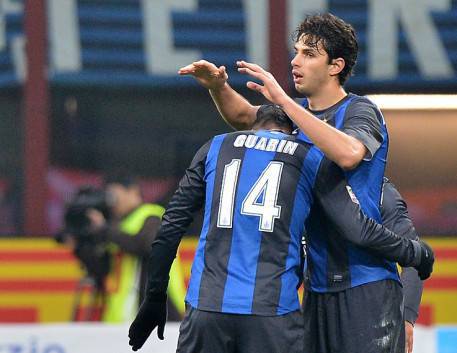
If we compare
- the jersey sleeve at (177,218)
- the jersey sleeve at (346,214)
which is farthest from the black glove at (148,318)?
the jersey sleeve at (346,214)

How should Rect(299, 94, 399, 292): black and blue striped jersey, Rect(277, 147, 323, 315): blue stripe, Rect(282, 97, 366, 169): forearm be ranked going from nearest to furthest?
Rect(282, 97, 366, 169): forearm, Rect(277, 147, 323, 315): blue stripe, Rect(299, 94, 399, 292): black and blue striped jersey

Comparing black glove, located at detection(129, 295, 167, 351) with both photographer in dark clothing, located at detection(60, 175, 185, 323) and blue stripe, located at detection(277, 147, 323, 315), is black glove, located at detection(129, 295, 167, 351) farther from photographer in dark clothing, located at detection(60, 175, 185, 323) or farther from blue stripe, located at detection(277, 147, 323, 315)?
photographer in dark clothing, located at detection(60, 175, 185, 323)

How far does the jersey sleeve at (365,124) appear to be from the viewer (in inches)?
154

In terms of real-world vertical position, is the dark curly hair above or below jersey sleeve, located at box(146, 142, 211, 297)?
above

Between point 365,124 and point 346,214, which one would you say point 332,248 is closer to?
point 346,214

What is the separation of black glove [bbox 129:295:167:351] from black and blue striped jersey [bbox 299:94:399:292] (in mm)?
536

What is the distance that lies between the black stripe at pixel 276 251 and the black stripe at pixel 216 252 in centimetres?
12

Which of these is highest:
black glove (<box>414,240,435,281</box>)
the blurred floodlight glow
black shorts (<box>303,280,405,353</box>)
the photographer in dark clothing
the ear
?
the ear

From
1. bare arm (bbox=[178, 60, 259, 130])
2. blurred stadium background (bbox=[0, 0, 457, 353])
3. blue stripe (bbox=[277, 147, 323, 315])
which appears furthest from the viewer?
blurred stadium background (bbox=[0, 0, 457, 353])

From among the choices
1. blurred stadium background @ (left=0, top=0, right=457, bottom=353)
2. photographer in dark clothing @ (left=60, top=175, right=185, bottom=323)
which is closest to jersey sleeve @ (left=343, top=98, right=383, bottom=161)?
blurred stadium background @ (left=0, top=0, right=457, bottom=353)

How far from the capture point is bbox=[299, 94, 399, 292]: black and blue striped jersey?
4043 mm

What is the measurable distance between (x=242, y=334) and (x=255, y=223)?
361mm

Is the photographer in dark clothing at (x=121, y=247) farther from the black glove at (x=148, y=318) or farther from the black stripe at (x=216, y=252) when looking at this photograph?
the black stripe at (x=216, y=252)

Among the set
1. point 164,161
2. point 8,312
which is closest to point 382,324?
point 164,161
